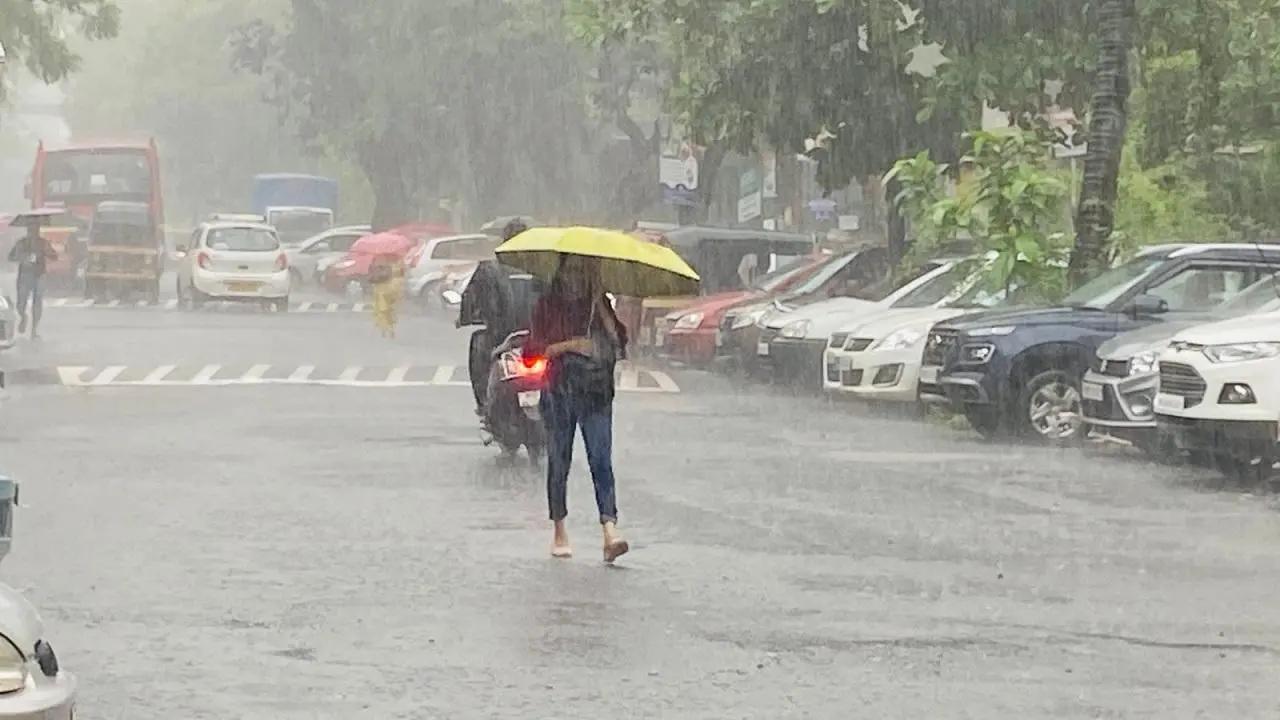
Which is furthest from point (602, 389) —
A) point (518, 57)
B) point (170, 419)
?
point (518, 57)

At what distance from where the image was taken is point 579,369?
535 inches

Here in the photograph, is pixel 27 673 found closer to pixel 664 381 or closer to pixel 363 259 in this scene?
pixel 664 381

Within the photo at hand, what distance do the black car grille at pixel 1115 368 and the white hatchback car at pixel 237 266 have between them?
1133 inches

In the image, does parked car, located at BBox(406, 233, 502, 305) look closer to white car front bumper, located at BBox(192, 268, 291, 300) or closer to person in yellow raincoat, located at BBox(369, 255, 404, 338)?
white car front bumper, located at BBox(192, 268, 291, 300)

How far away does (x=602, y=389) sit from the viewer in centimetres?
1362

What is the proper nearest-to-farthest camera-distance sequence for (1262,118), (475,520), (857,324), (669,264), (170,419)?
(669,264) → (475,520) → (170,419) → (857,324) → (1262,118)

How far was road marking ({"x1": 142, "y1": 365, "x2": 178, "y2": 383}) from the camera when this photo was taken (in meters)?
27.9

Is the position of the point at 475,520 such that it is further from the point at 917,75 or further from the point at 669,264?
the point at 917,75

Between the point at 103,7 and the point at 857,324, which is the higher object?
the point at 103,7

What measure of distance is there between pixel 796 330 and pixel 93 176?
34988 millimetres

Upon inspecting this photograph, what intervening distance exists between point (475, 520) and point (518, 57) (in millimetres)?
47400

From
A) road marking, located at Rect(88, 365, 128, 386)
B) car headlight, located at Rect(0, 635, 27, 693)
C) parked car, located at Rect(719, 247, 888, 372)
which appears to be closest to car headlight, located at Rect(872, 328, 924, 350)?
parked car, located at Rect(719, 247, 888, 372)

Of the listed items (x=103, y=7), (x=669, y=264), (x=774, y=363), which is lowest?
(x=774, y=363)

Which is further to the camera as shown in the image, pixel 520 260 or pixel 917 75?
pixel 917 75
